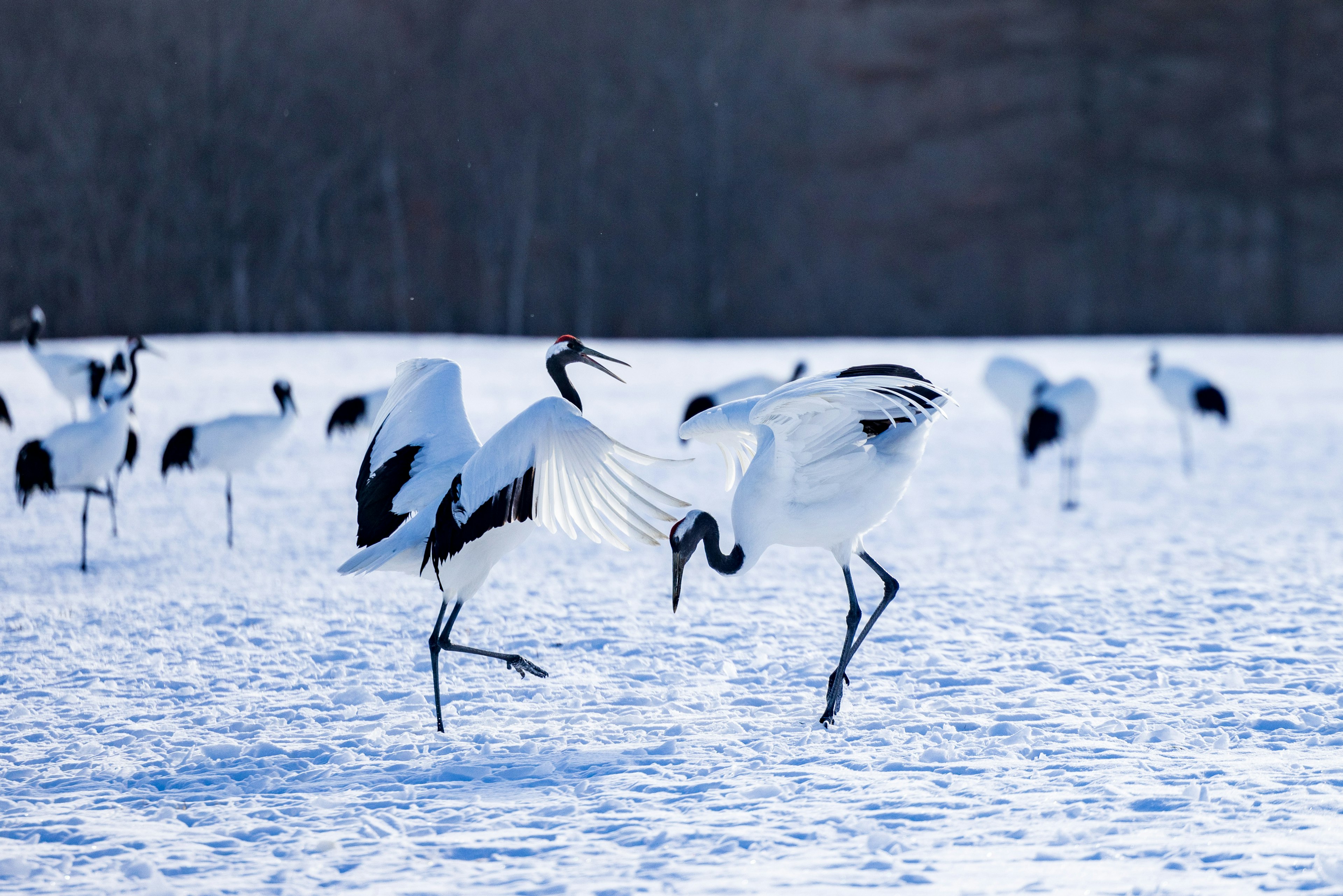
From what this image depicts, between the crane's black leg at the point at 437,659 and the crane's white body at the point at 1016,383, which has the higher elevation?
the crane's white body at the point at 1016,383

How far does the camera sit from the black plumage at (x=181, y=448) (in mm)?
8250

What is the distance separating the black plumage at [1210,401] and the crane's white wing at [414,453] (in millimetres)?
9352

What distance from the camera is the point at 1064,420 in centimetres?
987

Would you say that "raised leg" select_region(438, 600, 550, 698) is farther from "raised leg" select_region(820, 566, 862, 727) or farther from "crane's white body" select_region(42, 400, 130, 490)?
"crane's white body" select_region(42, 400, 130, 490)

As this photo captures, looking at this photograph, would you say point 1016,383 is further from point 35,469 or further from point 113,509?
point 35,469

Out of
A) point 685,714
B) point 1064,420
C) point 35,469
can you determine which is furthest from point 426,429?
point 1064,420

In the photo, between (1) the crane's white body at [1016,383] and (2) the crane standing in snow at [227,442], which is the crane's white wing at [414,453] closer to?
(2) the crane standing in snow at [227,442]

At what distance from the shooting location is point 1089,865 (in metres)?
2.79

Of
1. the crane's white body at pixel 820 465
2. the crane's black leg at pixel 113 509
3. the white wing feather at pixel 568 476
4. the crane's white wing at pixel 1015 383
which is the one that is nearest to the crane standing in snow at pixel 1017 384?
the crane's white wing at pixel 1015 383

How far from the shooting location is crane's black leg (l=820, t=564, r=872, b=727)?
397cm

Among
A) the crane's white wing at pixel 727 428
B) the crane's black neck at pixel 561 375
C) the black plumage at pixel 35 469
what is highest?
the crane's black neck at pixel 561 375

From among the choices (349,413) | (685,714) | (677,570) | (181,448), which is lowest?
(685,714)

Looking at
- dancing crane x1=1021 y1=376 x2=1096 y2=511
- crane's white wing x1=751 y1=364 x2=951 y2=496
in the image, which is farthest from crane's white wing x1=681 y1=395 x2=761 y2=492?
dancing crane x1=1021 y1=376 x2=1096 y2=511

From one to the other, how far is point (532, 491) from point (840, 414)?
41.5 inches
